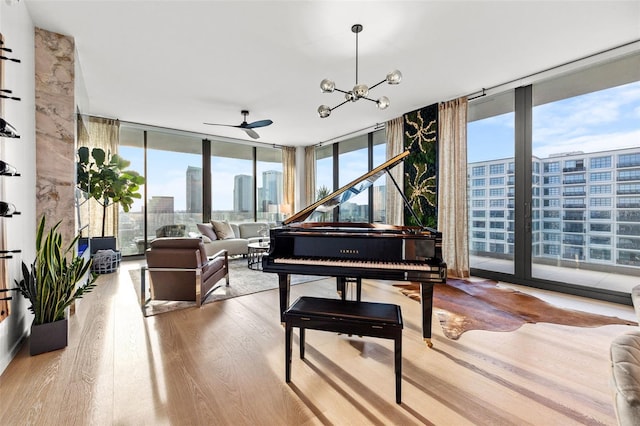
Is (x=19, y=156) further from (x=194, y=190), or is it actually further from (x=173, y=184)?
(x=194, y=190)

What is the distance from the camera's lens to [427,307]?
2.25 meters

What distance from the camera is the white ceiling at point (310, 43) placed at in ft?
8.57

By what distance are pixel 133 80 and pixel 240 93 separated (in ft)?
4.79

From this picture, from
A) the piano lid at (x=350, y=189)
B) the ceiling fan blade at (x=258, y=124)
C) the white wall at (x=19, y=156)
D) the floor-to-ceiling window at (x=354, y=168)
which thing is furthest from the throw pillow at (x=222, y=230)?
the piano lid at (x=350, y=189)

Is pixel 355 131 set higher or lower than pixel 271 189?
higher

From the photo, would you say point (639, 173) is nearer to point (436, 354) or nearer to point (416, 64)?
point (416, 64)

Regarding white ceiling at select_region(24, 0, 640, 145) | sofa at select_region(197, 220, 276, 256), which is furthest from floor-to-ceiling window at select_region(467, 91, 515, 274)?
sofa at select_region(197, 220, 276, 256)

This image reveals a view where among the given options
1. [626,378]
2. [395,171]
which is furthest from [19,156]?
[395,171]

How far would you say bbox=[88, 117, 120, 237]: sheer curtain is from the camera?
5477mm

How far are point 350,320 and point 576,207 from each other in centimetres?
379

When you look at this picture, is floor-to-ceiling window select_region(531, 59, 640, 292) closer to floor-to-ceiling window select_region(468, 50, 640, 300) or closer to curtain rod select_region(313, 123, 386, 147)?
floor-to-ceiling window select_region(468, 50, 640, 300)

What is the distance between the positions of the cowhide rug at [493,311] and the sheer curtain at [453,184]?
800 millimetres

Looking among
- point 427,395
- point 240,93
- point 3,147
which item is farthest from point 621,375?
point 240,93

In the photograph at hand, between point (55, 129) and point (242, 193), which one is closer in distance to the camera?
point (55, 129)
